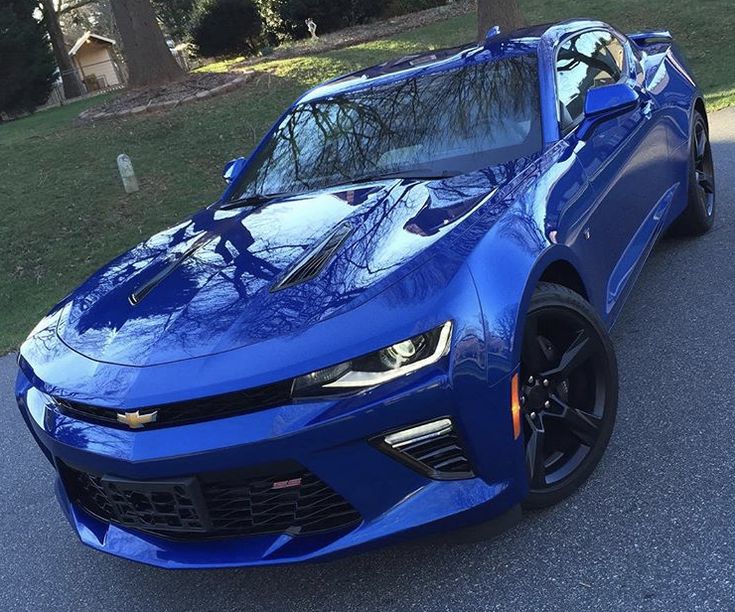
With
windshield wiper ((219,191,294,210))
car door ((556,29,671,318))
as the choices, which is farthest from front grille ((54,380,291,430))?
windshield wiper ((219,191,294,210))

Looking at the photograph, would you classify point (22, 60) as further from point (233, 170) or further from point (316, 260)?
point (316, 260)

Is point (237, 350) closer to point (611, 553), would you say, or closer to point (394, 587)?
point (394, 587)

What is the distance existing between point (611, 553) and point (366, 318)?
1.11m

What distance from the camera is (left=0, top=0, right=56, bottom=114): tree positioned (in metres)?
24.9

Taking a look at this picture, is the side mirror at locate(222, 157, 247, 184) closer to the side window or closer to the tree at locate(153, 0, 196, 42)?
the side window

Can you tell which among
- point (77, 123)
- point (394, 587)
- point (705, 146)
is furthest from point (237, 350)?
point (77, 123)

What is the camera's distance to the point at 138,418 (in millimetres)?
2256

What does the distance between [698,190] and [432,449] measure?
133 inches

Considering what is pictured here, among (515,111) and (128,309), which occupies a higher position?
(515,111)

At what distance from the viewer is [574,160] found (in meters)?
3.17

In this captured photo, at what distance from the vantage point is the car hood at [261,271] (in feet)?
7.74

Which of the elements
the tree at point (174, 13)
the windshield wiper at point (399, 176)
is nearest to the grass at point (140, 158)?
the windshield wiper at point (399, 176)

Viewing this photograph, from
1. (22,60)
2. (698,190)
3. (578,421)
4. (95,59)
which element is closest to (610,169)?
(578,421)

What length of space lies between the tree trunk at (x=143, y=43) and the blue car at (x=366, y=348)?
1102 cm
